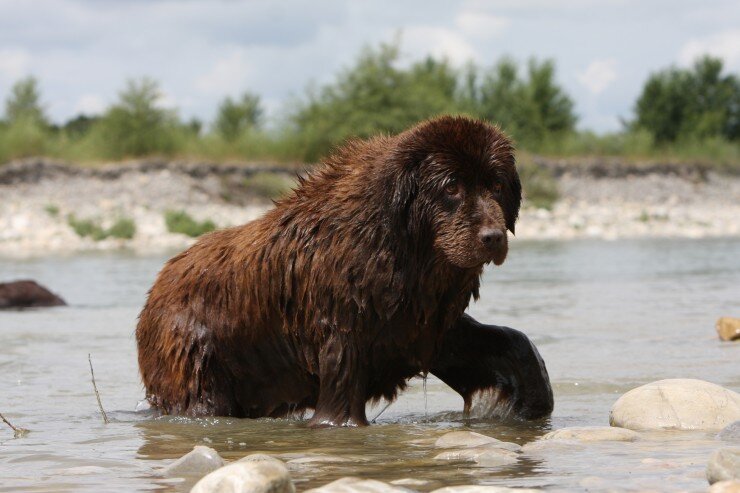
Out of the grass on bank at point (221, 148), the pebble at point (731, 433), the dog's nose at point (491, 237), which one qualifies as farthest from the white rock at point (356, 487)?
the grass on bank at point (221, 148)

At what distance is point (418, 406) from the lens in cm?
736

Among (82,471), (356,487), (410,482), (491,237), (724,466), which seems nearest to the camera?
(356,487)

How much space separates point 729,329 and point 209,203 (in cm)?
2933

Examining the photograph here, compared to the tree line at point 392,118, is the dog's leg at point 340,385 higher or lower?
lower

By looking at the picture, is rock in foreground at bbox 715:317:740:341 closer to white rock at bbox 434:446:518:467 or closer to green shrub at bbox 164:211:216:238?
white rock at bbox 434:446:518:467

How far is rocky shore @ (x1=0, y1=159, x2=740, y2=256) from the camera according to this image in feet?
101

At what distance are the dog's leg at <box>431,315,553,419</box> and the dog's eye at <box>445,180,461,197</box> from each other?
79 cm

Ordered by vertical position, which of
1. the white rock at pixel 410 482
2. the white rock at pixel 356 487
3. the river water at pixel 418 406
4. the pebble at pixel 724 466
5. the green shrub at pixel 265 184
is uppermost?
the green shrub at pixel 265 184

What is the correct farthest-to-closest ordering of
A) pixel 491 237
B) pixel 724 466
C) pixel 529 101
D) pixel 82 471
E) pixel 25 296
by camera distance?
1. pixel 529 101
2. pixel 25 296
3. pixel 491 237
4. pixel 82 471
5. pixel 724 466

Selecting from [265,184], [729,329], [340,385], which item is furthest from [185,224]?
[340,385]

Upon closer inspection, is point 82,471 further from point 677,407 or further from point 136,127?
point 136,127

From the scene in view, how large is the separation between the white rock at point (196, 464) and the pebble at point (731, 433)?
2261 mm

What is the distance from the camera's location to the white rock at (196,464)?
4.77 meters

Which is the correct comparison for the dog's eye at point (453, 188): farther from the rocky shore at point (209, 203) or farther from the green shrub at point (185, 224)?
the green shrub at point (185, 224)
